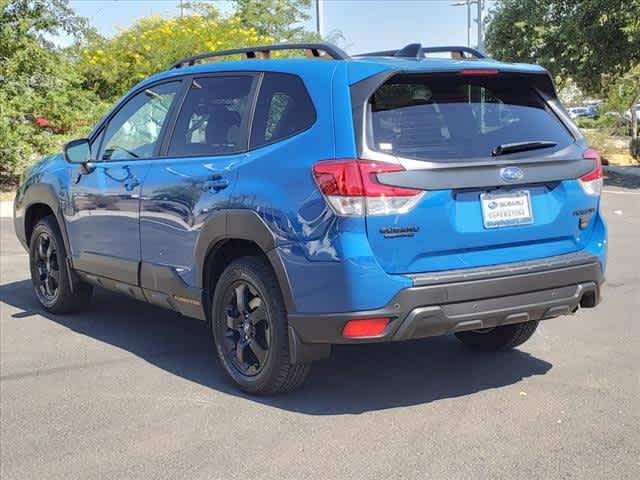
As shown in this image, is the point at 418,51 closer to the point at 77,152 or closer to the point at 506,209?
the point at 506,209

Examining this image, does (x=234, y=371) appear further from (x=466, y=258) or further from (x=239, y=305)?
(x=466, y=258)

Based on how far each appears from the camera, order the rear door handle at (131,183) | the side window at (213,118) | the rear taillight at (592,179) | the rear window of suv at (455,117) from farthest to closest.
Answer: the rear door handle at (131,183) → the side window at (213,118) → the rear taillight at (592,179) → the rear window of suv at (455,117)

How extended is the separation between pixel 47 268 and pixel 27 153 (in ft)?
31.7

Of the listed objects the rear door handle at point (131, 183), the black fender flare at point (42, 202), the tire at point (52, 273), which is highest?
the rear door handle at point (131, 183)

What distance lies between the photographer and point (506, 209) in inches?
171

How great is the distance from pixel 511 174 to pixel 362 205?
0.82m

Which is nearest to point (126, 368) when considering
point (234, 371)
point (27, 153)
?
point (234, 371)

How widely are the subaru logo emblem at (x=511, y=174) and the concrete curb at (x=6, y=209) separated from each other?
11307 mm

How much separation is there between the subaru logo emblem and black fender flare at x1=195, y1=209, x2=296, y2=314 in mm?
1176

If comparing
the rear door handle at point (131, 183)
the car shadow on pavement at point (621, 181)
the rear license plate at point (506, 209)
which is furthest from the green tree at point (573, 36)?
the rear license plate at point (506, 209)

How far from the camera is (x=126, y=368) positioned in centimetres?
545

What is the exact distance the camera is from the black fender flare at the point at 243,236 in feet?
14.3

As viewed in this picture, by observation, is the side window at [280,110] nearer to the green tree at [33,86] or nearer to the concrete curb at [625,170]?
the green tree at [33,86]

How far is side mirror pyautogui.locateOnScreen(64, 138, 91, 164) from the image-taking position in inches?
243
